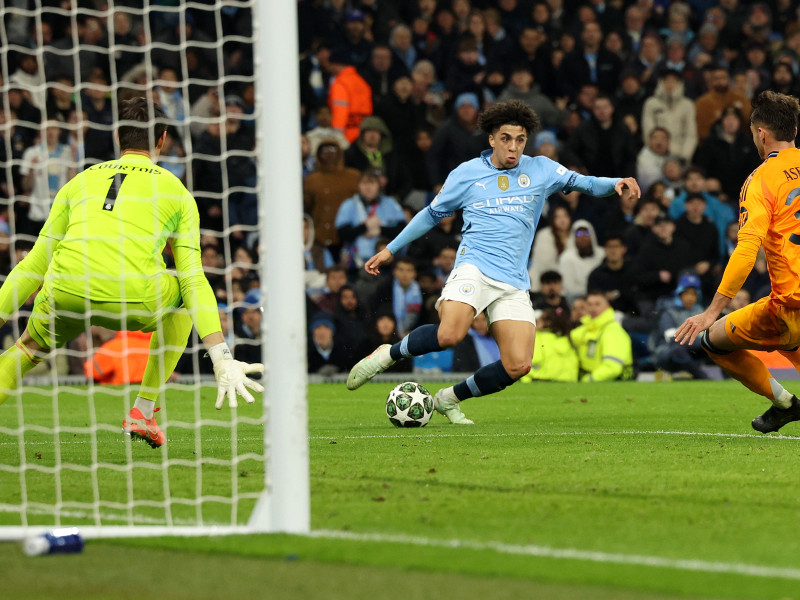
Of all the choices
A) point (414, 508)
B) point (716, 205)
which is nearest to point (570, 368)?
point (716, 205)

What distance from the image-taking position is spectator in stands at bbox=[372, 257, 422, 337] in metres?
14.8

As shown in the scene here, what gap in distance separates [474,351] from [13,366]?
8.10 meters

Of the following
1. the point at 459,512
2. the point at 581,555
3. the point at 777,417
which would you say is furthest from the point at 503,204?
the point at 581,555

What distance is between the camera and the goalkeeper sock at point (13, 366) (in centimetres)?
710

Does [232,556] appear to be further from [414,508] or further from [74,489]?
[74,489]

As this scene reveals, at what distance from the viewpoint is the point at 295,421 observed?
486 centimetres

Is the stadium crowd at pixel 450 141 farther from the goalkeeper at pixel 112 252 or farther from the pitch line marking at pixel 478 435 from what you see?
the goalkeeper at pixel 112 252

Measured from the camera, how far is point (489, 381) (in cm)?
897

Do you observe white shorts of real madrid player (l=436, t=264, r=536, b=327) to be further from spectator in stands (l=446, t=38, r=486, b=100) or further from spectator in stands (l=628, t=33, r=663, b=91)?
spectator in stands (l=628, t=33, r=663, b=91)

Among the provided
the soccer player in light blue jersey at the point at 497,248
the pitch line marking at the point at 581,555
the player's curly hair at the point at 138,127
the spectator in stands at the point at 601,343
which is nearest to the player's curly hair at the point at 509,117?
the soccer player in light blue jersey at the point at 497,248

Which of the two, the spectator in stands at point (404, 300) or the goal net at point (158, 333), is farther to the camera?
the spectator in stands at point (404, 300)

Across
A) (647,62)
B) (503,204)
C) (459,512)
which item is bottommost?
(459,512)

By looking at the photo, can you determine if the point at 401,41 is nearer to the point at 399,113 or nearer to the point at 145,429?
the point at 399,113

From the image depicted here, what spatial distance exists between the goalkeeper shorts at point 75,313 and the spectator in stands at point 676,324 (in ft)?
28.3
